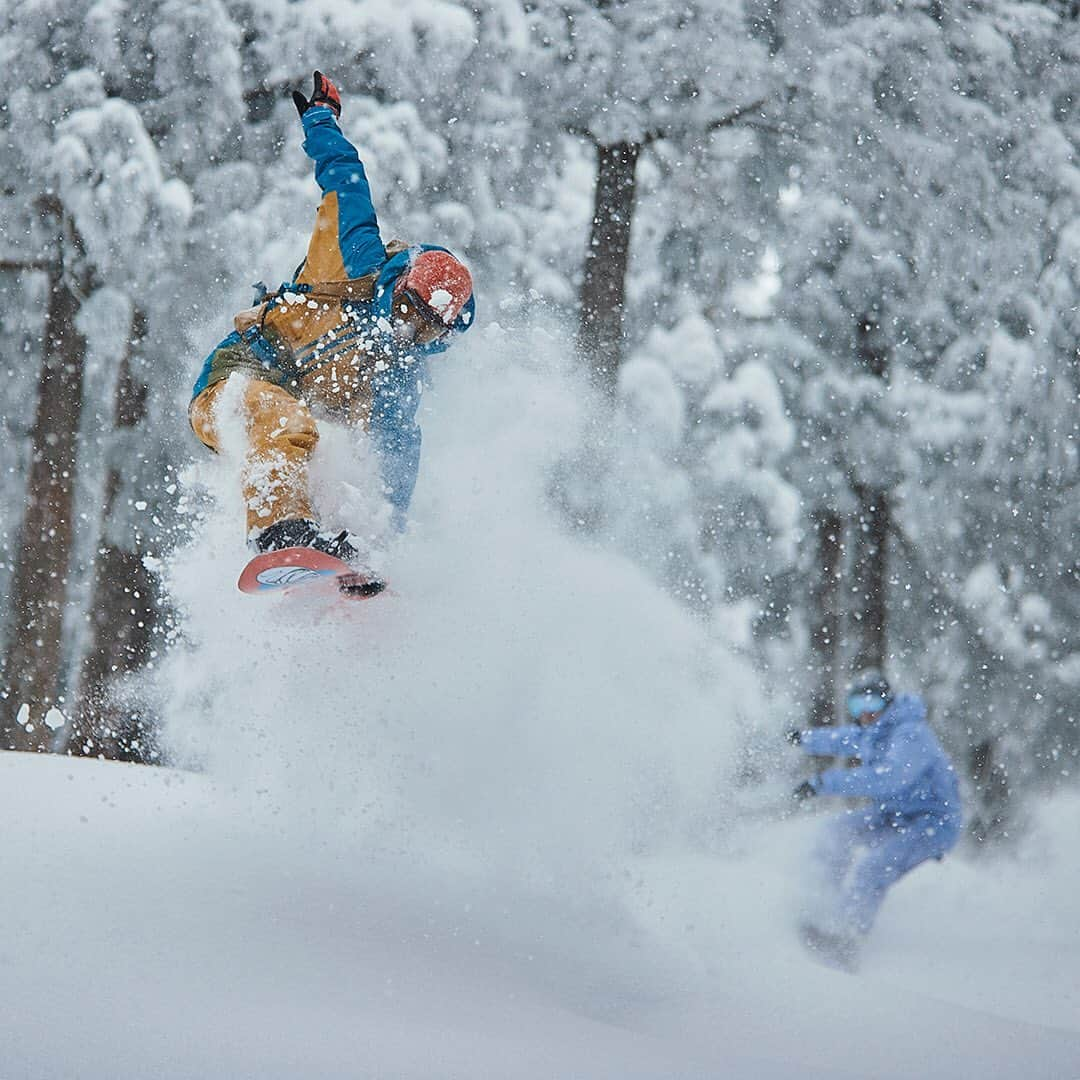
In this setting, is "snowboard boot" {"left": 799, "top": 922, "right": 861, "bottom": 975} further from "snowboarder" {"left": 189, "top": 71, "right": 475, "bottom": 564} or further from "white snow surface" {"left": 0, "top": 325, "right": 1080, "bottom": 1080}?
"snowboarder" {"left": 189, "top": 71, "right": 475, "bottom": 564}

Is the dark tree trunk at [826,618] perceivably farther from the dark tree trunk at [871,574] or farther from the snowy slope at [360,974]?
the snowy slope at [360,974]

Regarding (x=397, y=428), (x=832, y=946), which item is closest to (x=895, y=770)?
(x=832, y=946)

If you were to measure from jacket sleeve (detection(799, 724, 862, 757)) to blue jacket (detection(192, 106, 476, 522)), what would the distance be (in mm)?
2420

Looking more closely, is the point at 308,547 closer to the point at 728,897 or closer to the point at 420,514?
the point at 420,514

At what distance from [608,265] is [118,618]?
12.2 ft

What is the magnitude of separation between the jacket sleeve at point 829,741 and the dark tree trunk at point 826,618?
3.71 m

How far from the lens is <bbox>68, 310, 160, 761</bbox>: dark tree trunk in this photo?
24.5ft

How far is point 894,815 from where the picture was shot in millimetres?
5008

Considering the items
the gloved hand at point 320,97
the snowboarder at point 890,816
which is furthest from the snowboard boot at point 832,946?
the gloved hand at point 320,97

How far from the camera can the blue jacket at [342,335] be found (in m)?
3.77

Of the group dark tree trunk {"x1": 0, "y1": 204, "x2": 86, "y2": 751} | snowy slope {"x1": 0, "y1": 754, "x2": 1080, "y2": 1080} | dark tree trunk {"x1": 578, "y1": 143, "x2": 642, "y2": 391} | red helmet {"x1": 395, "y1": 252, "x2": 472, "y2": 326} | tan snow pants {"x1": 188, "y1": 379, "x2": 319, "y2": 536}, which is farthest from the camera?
dark tree trunk {"x1": 0, "y1": 204, "x2": 86, "y2": 751}

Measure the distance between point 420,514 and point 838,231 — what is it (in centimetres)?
497

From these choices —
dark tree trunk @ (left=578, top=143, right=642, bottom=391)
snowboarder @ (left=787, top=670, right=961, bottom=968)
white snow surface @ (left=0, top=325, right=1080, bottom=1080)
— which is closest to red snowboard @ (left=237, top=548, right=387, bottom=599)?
white snow surface @ (left=0, top=325, right=1080, bottom=1080)

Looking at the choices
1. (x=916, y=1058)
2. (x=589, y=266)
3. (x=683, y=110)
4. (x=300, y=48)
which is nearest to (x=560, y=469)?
(x=589, y=266)
